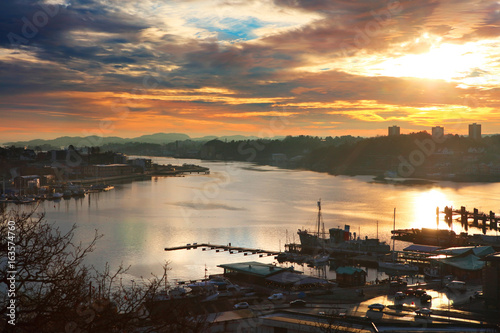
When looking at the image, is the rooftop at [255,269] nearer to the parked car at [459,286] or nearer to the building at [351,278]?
the building at [351,278]

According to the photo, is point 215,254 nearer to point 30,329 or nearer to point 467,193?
point 30,329

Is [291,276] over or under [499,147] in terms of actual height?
under

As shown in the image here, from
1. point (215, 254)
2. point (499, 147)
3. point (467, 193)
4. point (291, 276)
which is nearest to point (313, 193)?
point (467, 193)

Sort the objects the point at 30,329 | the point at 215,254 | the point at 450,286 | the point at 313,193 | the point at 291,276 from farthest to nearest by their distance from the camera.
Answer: the point at 313,193 → the point at 215,254 → the point at 291,276 → the point at 450,286 → the point at 30,329

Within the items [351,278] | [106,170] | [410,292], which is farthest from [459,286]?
[106,170]

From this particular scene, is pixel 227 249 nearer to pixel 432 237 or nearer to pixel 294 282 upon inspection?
pixel 294 282

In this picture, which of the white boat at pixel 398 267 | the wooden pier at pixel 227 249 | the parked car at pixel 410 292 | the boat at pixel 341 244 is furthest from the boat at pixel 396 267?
the parked car at pixel 410 292
